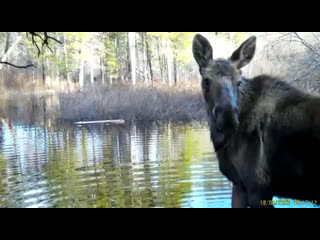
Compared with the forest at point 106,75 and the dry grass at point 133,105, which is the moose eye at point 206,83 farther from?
the dry grass at point 133,105

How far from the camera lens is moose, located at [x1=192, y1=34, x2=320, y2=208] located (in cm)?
236

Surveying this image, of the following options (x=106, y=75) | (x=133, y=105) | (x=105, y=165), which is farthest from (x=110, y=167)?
(x=106, y=75)

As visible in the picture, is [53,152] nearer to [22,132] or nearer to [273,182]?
[22,132]

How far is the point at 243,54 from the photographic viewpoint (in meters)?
2.75

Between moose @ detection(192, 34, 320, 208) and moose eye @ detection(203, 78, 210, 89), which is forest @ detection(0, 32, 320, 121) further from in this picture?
moose eye @ detection(203, 78, 210, 89)

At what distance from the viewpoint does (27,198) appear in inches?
174

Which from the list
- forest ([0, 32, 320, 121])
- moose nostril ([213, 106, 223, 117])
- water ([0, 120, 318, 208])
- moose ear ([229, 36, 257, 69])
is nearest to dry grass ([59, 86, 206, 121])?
forest ([0, 32, 320, 121])

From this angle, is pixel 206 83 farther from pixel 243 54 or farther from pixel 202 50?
pixel 243 54

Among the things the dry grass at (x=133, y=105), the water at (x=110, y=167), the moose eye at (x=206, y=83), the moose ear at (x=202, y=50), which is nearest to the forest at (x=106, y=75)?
the dry grass at (x=133, y=105)

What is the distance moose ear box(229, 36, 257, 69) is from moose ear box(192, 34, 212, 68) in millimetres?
161

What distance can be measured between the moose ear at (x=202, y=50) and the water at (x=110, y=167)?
5.78 feet

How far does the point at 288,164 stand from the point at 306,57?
3287mm
